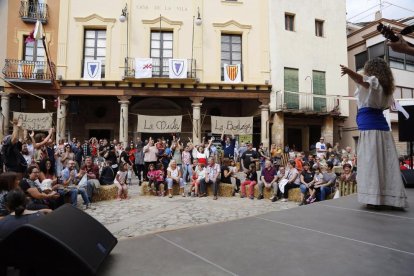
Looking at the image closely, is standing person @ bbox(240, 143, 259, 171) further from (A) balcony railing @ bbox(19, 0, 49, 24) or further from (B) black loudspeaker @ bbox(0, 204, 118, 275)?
(A) balcony railing @ bbox(19, 0, 49, 24)

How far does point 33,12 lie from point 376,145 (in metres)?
19.4

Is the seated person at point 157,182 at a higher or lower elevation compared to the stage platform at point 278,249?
lower

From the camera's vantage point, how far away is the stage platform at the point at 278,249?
5.74 ft

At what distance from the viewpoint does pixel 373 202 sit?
3.13m

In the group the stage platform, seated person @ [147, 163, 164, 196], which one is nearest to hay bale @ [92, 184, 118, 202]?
seated person @ [147, 163, 164, 196]

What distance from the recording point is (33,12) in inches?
687

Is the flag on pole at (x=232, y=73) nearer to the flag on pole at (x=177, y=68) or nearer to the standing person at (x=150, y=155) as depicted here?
the flag on pole at (x=177, y=68)

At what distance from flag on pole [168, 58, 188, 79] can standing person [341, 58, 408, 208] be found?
14573 mm

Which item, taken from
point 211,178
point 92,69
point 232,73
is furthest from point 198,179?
point 92,69

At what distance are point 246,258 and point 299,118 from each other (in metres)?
18.3

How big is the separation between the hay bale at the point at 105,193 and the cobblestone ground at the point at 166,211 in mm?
233

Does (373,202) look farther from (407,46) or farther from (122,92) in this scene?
(122,92)

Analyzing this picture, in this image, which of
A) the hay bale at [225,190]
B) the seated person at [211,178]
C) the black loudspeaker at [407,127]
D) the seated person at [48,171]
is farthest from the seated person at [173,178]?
the black loudspeaker at [407,127]

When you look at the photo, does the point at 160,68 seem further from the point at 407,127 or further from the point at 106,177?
the point at 407,127
